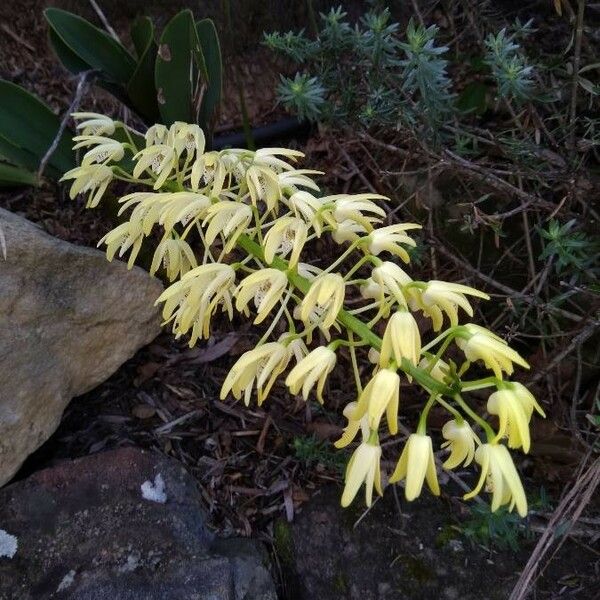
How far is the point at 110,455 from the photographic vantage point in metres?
1.92

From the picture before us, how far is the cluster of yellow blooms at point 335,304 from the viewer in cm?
103

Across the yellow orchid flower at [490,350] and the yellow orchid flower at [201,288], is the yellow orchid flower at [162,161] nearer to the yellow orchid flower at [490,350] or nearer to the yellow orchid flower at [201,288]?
the yellow orchid flower at [201,288]

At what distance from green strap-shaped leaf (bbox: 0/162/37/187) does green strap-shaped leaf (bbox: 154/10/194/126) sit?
0.45m

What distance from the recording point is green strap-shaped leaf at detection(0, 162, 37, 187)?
2.09m

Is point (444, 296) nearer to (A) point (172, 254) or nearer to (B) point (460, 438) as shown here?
(B) point (460, 438)

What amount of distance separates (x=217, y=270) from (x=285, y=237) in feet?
0.44

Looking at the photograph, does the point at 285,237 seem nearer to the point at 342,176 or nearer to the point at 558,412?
the point at 558,412

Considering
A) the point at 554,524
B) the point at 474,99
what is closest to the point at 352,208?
the point at 554,524

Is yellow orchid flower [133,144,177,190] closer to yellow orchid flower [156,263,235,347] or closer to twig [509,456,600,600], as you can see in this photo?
yellow orchid flower [156,263,235,347]

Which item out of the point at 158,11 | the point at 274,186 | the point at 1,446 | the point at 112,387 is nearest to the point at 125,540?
the point at 1,446

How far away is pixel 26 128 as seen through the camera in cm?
199

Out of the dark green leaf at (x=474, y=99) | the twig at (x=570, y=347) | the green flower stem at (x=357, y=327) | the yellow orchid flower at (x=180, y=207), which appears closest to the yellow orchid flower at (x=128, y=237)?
the yellow orchid flower at (x=180, y=207)

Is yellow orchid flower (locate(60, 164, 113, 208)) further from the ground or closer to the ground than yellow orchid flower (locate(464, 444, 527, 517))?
further from the ground

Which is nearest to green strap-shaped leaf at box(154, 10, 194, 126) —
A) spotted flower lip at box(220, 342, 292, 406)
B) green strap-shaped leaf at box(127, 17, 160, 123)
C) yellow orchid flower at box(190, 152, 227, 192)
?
green strap-shaped leaf at box(127, 17, 160, 123)
